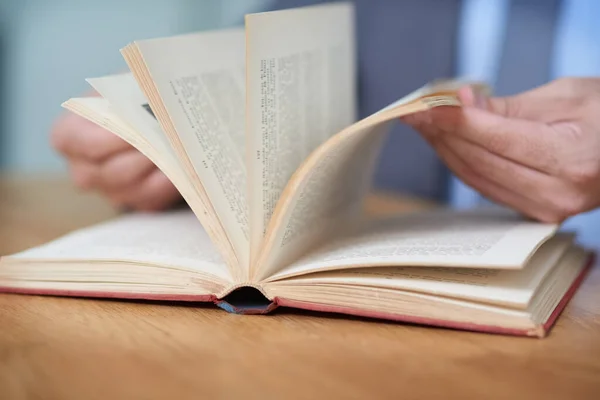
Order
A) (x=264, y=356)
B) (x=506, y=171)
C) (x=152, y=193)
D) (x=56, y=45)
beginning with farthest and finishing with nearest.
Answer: (x=56, y=45)
(x=152, y=193)
(x=506, y=171)
(x=264, y=356)

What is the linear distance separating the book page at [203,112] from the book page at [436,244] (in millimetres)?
87

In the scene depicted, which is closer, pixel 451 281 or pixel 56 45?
pixel 451 281

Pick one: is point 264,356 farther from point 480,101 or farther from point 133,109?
point 480,101

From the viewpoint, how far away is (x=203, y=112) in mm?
699

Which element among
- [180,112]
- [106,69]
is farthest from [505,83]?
[106,69]

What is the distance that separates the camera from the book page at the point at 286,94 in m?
0.65

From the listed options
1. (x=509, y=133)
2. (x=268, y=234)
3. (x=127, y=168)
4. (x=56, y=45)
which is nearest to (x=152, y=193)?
(x=127, y=168)

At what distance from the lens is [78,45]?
8.05ft

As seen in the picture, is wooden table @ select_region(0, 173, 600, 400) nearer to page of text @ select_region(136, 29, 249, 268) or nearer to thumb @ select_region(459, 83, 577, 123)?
page of text @ select_region(136, 29, 249, 268)

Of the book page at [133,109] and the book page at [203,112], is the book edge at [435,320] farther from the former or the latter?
the book page at [133,109]

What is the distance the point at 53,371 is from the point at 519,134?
51cm

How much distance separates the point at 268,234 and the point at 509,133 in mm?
290

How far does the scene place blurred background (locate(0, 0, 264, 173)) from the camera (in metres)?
2.46

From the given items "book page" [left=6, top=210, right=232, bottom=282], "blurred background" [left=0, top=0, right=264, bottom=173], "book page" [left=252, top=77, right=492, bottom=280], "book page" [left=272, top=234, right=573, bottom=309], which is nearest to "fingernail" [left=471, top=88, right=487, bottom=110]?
"book page" [left=252, top=77, right=492, bottom=280]
